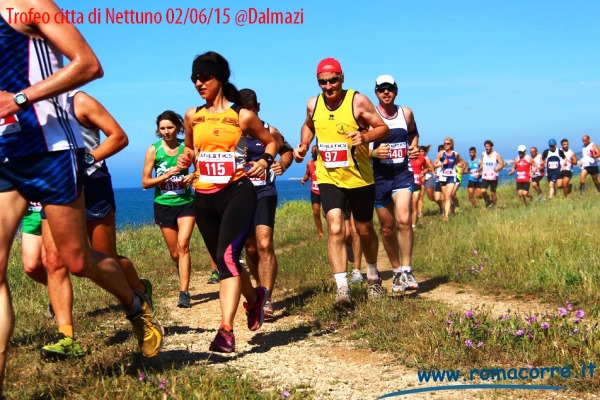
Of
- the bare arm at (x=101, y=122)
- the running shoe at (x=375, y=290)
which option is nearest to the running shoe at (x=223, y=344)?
the bare arm at (x=101, y=122)

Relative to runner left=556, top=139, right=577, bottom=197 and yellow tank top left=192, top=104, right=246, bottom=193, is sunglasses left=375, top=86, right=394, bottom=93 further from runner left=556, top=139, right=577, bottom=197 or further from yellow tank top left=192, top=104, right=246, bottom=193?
runner left=556, top=139, right=577, bottom=197

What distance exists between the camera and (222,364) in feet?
17.6

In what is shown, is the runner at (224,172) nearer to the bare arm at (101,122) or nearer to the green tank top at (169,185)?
the bare arm at (101,122)

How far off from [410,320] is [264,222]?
2072 mm

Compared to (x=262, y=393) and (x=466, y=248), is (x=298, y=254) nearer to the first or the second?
(x=466, y=248)

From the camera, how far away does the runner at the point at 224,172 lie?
18.9 feet

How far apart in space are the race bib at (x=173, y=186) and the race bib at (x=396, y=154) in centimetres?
234

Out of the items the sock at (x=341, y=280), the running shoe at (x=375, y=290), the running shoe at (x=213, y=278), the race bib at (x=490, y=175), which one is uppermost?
the race bib at (x=490, y=175)

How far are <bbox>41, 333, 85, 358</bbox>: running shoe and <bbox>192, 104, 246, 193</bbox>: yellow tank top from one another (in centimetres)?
151

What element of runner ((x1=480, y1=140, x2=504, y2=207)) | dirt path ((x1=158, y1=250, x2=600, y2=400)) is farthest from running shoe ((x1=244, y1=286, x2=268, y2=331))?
runner ((x1=480, y1=140, x2=504, y2=207))

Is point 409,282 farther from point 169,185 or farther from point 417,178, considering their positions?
point 417,178

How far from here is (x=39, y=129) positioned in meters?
4.08

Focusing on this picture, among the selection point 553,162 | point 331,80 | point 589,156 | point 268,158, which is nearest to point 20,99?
point 268,158

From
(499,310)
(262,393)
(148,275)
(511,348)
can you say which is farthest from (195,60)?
(148,275)
